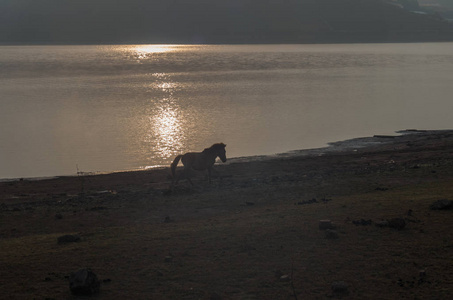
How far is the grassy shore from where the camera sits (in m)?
8.45

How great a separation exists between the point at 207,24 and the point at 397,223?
180750 millimetres

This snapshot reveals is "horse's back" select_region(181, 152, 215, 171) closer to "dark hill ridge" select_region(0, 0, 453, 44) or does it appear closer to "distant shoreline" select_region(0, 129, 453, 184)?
"distant shoreline" select_region(0, 129, 453, 184)

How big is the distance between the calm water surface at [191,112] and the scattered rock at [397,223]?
53.7 feet

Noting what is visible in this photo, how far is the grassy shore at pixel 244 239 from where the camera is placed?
8.45m

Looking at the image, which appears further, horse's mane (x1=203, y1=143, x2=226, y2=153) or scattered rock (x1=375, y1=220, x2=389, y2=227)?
horse's mane (x1=203, y1=143, x2=226, y2=153)

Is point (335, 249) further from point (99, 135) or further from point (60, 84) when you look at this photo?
point (60, 84)

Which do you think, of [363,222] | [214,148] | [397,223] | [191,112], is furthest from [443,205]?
[191,112]

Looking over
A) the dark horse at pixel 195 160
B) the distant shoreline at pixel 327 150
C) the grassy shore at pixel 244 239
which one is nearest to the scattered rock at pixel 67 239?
the grassy shore at pixel 244 239

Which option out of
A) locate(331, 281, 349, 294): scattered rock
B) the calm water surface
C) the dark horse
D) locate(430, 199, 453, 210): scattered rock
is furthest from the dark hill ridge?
locate(331, 281, 349, 294): scattered rock

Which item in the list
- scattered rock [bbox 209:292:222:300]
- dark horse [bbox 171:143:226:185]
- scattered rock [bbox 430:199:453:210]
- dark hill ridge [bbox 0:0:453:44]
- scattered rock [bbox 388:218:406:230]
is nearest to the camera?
scattered rock [bbox 209:292:222:300]

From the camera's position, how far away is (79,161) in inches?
1091

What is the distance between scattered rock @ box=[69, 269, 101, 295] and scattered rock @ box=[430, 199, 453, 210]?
708 cm

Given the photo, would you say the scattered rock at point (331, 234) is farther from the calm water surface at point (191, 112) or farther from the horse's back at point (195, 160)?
the calm water surface at point (191, 112)

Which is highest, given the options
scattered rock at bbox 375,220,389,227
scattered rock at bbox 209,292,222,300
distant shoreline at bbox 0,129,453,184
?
scattered rock at bbox 375,220,389,227
